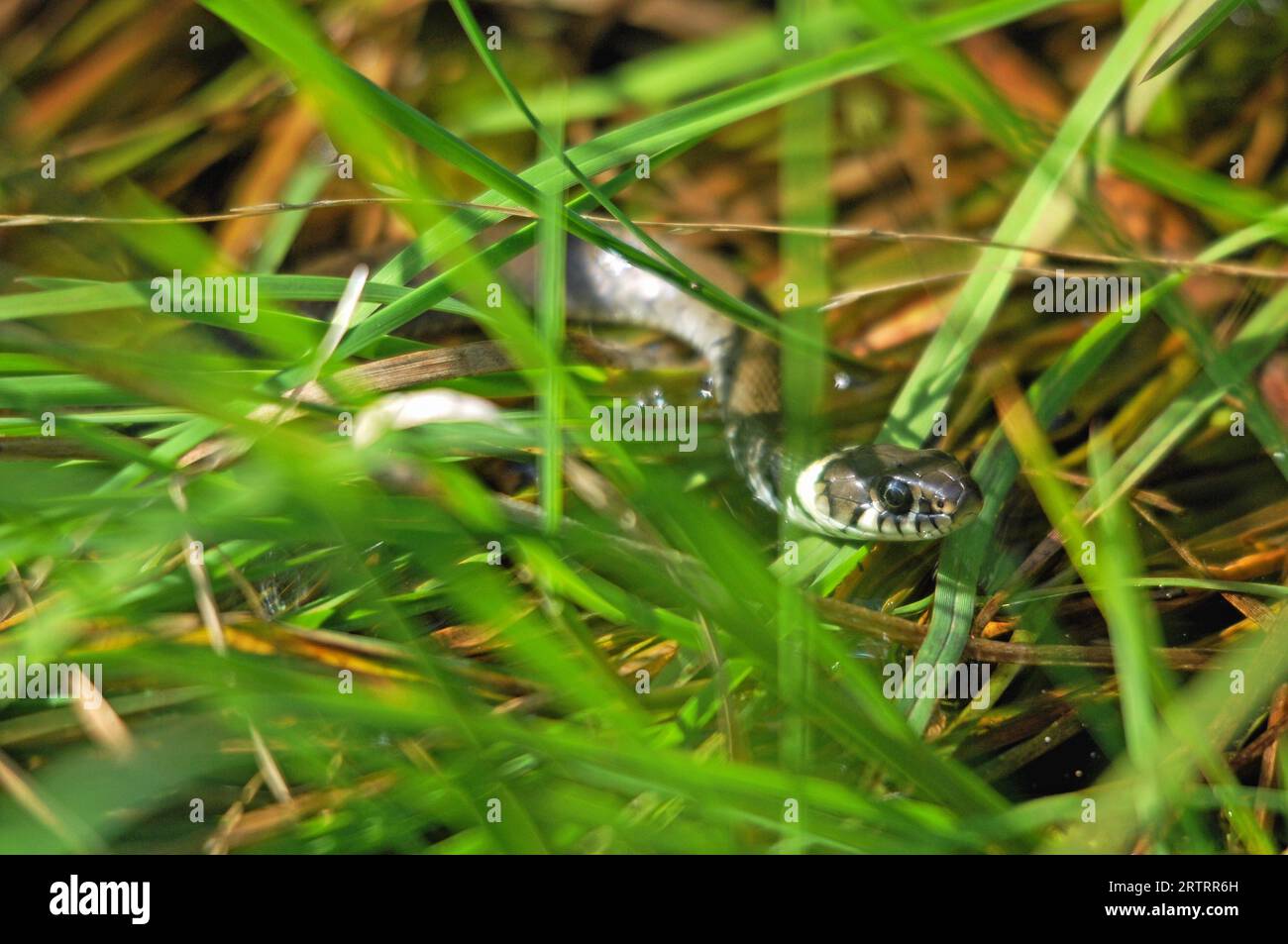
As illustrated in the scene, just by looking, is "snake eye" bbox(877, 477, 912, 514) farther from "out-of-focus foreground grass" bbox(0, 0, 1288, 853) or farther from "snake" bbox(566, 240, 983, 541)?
"out-of-focus foreground grass" bbox(0, 0, 1288, 853)

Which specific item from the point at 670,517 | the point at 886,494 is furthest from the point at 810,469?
the point at 670,517

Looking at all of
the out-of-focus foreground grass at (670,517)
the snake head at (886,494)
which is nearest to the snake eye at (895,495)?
the snake head at (886,494)

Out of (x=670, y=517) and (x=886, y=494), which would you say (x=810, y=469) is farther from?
(x=670, y=517)

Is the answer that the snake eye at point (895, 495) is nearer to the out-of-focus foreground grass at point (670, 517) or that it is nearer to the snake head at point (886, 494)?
the snake head at point (886, 494)

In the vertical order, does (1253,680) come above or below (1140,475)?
below
